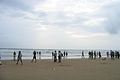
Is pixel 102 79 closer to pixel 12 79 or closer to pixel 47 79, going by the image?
pixel 47 79

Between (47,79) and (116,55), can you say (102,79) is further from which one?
(116,55)

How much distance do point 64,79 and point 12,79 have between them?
3045 mm

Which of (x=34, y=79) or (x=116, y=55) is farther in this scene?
(x=116, y=55)

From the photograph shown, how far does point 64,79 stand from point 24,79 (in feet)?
7.73

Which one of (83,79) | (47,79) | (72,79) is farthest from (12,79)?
(83,79)

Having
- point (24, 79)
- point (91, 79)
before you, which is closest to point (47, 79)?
point (24, 79)

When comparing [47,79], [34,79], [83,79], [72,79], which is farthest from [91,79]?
[34,79]

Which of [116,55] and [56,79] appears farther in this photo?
[116,55]

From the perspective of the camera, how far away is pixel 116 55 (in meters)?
31.4

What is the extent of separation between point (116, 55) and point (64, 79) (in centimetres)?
2621

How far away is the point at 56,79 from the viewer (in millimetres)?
8367

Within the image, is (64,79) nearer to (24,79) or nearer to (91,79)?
(91,79)

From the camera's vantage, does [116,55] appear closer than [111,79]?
No

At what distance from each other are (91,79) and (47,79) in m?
2.65
